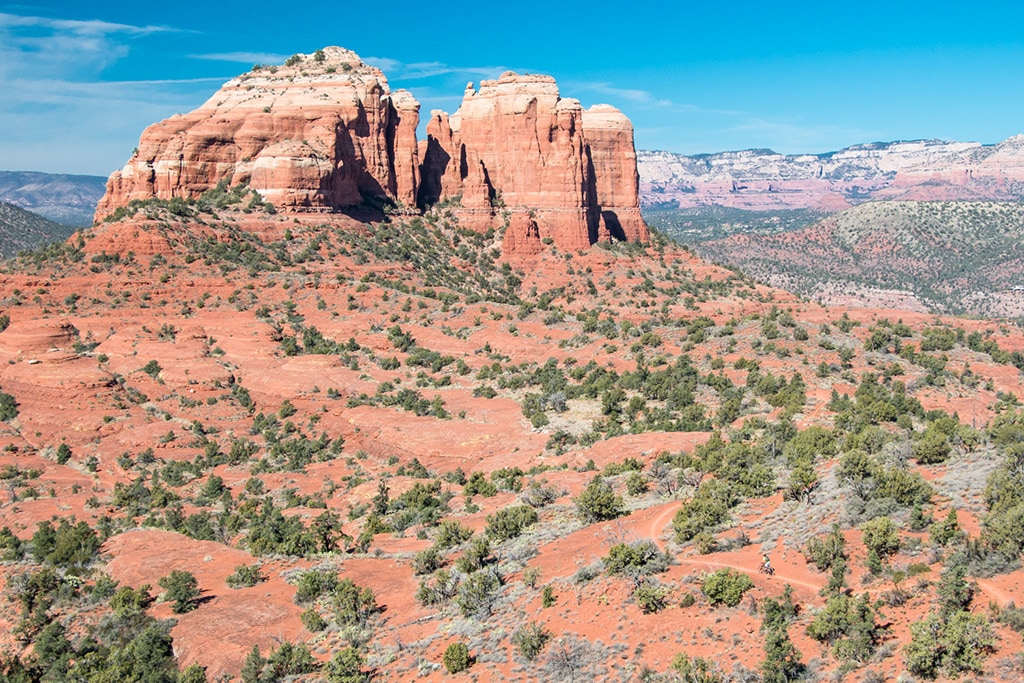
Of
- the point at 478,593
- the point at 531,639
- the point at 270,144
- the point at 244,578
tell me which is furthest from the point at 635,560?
the point at 270,144

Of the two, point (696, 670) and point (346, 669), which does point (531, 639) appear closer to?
point (696, 670)

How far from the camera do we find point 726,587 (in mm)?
17312

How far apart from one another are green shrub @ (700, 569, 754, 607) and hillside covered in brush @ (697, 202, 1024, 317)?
366ft

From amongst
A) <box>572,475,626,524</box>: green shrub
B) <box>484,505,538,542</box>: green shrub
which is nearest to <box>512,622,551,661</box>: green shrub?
<box>572,475,626,524</box>: green shrub

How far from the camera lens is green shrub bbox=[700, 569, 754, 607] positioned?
676 inches

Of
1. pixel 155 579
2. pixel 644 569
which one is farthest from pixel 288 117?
pixel 644 569

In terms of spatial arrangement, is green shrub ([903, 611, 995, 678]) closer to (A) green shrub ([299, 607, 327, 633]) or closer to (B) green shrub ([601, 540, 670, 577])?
(B) green shrub ([601, 540, 670, 577])

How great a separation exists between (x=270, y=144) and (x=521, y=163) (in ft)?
70.3

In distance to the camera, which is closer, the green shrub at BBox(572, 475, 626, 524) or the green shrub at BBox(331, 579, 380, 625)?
the green shrub at BBox(331, 579, 380, 625)

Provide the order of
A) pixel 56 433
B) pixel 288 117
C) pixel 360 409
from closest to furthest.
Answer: pixel 56 433
pixel 360 409
pixel 288 117

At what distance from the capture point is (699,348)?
2019 inches

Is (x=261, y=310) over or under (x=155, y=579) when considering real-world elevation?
over

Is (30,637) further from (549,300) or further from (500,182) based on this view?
(500,182)

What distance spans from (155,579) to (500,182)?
57.4 m
